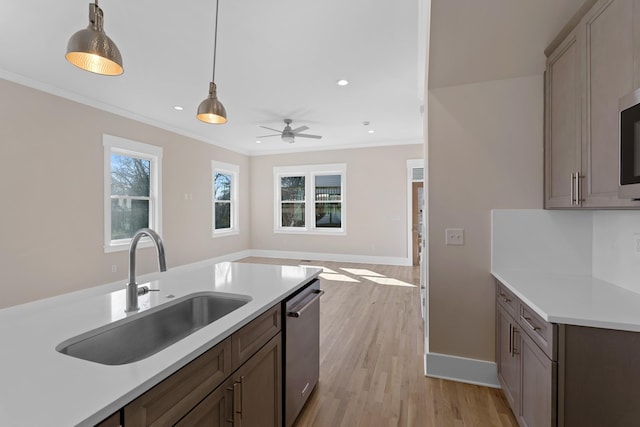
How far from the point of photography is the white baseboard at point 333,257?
689 cm

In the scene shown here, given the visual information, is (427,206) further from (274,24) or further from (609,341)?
(274,24)

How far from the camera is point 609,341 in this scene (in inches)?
49.9

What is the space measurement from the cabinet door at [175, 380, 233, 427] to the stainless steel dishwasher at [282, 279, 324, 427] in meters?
0.52

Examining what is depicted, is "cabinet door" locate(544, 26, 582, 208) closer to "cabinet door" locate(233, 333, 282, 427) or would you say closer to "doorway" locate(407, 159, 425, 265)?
"cabinet door" locate(233, 333, 282, 427)

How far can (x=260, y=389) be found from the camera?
1368mm

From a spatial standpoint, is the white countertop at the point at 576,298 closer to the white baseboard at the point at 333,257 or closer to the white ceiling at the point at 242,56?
the white ceiling at the point at 242,56

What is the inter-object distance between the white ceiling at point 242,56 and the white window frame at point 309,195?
223 centimetres

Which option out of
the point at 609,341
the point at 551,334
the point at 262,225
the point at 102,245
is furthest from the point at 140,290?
the point at 262,225

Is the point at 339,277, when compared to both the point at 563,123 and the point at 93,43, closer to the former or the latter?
the point at 563,123

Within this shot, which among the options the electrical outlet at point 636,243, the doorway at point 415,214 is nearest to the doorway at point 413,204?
the doorway at point 415,214

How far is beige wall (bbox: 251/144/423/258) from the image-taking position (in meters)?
6.82

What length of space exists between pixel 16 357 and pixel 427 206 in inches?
96.3

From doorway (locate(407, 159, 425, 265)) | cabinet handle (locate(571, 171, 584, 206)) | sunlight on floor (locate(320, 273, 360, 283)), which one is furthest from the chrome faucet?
doorway (locate(407, 159, 425, 265))

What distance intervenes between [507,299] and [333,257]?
557cm
